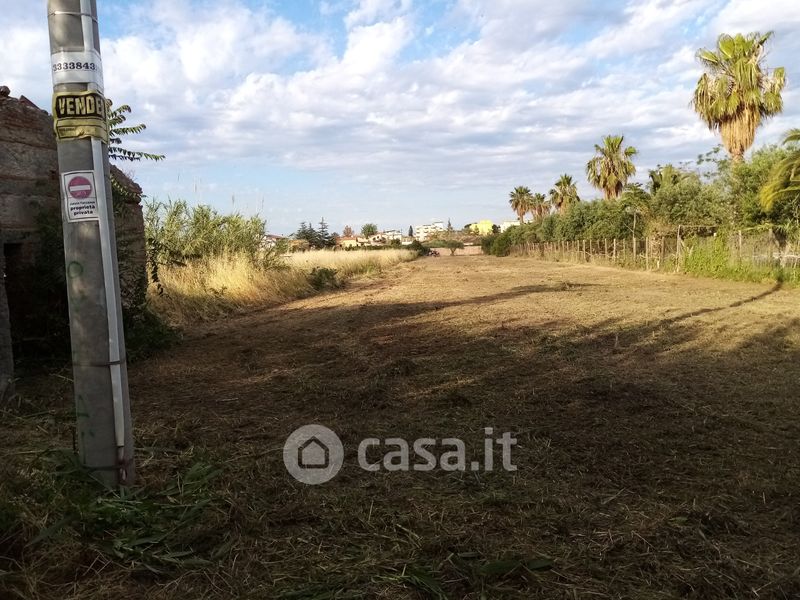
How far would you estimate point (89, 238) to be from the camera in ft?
9.53

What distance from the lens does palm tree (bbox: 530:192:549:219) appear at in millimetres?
80025

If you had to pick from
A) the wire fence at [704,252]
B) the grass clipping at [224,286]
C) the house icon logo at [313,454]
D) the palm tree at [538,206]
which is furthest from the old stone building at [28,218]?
the palm tree at [538,206]

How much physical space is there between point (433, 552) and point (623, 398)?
304 centimetres

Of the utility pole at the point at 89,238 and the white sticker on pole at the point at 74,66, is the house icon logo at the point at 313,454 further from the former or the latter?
the white sticker on pole at the point at 74,66

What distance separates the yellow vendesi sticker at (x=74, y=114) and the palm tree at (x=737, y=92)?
2643cm

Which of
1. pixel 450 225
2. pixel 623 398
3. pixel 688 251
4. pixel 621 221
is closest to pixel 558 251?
pixel 621 221

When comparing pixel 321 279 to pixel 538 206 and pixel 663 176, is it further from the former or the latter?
pixel 538 206

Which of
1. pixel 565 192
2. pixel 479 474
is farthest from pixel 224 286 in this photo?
pixel 565 192

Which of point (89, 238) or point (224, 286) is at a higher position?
point (89, 238)

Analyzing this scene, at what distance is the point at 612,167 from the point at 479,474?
45.3 m

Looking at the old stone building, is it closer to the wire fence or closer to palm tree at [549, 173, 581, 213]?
the wire fence

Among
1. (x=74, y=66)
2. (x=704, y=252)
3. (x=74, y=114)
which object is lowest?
(x=704, y=252)

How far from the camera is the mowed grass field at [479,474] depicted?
235cm

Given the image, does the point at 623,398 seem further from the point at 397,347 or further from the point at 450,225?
the point at 450,225
